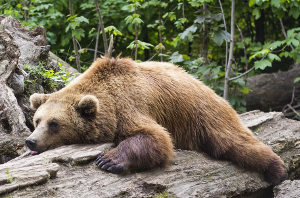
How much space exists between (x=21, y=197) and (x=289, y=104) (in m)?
7.67

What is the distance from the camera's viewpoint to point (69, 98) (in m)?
4.66

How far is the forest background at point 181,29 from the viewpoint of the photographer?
7.78m

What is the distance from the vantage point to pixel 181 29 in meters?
9.22

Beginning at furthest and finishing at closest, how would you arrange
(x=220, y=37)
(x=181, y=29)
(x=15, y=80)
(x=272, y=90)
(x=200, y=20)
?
(x=272, y=90)
(x=181, y=29)
(x=200, y=20)
(x=220, y=37)
(x=15, y=80)

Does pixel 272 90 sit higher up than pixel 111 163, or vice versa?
pixel 111 163

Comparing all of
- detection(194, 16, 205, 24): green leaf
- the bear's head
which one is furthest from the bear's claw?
detection(194, 16, 205, 24): green leaf

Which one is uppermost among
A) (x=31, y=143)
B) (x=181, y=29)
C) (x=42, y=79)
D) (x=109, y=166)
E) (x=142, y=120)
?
(x=181, y=29)

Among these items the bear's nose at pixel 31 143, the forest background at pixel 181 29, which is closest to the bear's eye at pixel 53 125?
the bear's nose at pixel 31 143

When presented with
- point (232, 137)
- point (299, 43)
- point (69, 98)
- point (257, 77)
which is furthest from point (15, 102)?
point (257, 77)

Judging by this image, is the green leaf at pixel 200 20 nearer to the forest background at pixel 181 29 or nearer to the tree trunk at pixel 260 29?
the forest background at pixel 181 29

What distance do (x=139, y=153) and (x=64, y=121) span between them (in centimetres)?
99

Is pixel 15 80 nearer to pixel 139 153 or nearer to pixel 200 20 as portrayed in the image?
pixel 139 153

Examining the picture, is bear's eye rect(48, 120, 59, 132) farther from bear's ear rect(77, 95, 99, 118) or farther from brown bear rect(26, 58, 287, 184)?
bear's ear rect(77, 95, 99, 118)

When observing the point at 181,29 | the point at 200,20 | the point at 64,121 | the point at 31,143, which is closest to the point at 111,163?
the point at 64,121
